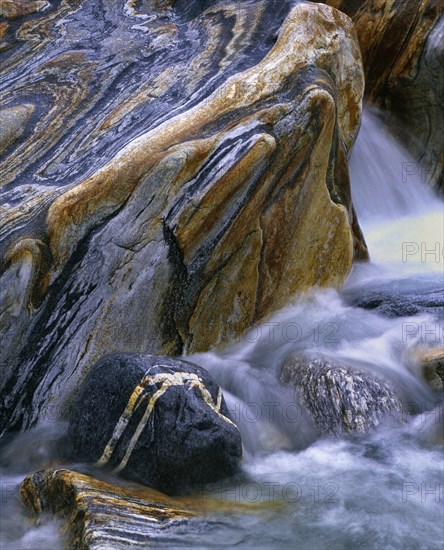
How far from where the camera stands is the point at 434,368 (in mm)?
4992

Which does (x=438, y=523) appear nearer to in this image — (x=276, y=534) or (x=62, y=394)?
(x=276, y=534)

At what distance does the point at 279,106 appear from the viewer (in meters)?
5.40

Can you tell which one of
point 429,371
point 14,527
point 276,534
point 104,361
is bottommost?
point 429,371

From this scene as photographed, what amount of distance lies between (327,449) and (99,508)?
1476 millimetres

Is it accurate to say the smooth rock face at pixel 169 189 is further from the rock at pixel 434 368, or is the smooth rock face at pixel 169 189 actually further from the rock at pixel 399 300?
the rock at pixel 434 368

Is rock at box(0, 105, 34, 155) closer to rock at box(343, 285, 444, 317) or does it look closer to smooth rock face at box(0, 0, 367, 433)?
smooth rock face at box(0, 0, 367, 433)

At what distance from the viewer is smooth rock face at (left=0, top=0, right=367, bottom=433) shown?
4750 mm

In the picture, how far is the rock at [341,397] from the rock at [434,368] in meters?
0.31

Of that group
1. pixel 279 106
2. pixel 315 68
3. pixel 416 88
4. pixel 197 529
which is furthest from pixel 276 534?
pixel 416 88

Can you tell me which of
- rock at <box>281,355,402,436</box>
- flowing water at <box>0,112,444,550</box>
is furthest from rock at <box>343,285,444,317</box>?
rock at <box>281,355,402,436</box>

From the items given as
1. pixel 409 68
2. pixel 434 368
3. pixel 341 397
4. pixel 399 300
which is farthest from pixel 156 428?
pixel 409 68

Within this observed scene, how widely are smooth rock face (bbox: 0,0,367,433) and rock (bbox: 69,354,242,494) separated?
618mm

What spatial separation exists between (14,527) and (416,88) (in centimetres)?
606

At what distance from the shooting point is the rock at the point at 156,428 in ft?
13.2
